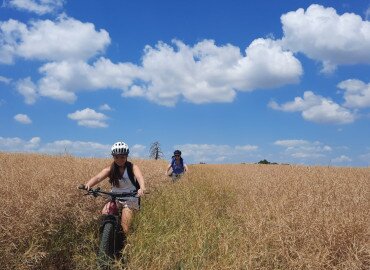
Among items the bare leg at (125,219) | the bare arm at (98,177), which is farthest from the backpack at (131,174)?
the bare leg at (125,219)

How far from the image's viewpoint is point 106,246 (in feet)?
22.2

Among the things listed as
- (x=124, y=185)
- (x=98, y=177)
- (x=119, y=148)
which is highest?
(x=119, y=148)

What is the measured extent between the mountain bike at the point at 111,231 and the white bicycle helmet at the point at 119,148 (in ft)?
2.59

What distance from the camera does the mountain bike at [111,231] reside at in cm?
670

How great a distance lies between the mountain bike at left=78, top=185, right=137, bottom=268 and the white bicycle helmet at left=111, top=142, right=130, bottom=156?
2.59ft

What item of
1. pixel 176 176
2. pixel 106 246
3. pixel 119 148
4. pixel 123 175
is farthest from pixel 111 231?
pixel 176 176

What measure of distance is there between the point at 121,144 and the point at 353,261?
419cm

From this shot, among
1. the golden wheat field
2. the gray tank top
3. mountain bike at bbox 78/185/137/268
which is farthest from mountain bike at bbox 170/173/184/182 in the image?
mountain bike at bbox 78/185/137/268

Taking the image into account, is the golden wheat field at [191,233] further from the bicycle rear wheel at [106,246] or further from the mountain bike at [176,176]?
the mountain bike at [176,176]

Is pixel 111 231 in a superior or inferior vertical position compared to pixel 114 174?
inferior

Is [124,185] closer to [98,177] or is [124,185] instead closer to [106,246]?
[98,177]

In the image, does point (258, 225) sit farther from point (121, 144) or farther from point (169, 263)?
point (121, 144)

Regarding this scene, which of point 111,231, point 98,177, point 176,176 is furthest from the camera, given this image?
point 176,176

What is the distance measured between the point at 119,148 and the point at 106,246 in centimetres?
177
